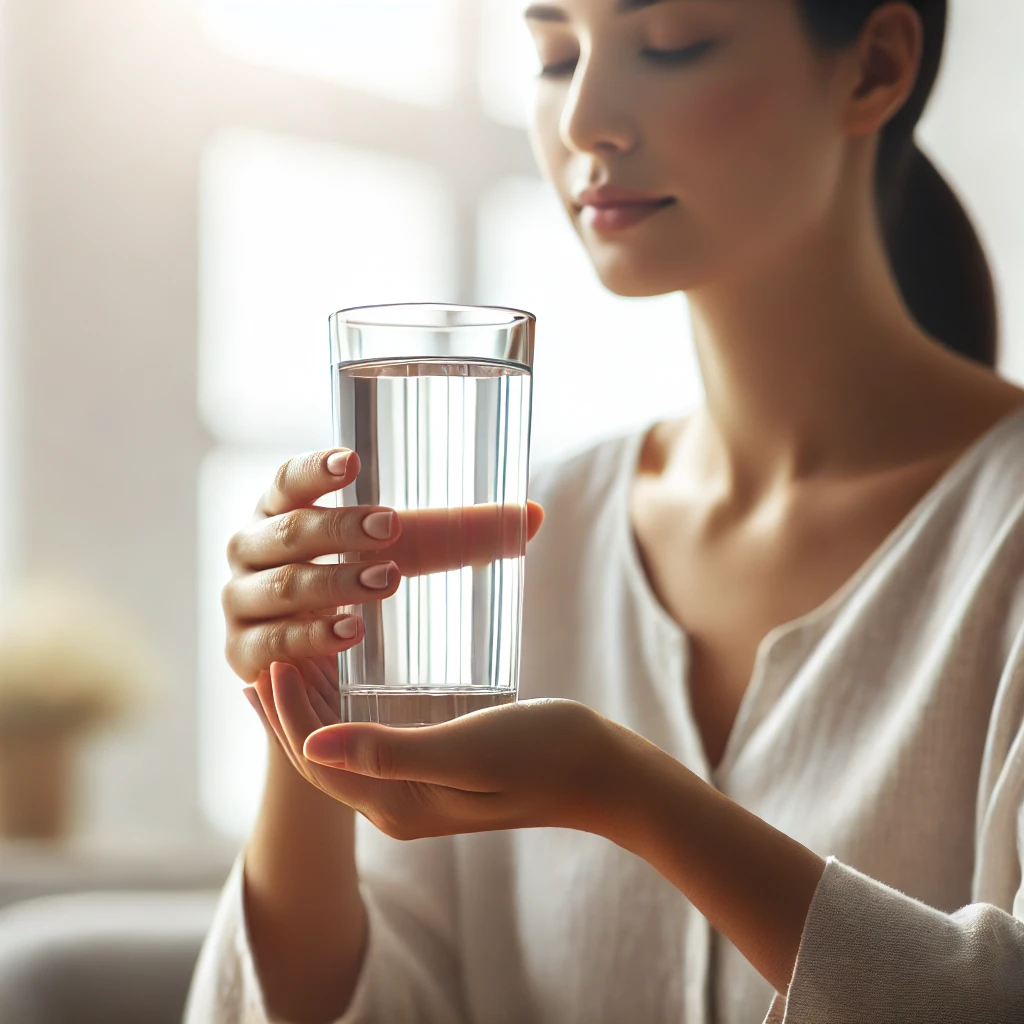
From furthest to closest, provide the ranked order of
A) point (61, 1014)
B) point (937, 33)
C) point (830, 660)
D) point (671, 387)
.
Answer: point (671, 387), point (61, 1014), point (937, 33), point (830, 660)

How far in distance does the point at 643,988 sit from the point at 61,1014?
2.06 ft

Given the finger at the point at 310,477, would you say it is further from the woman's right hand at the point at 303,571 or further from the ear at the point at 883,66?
the ear at the point at 883,66

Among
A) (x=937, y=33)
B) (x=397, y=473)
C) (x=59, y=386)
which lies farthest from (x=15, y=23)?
(x=397, y=473)

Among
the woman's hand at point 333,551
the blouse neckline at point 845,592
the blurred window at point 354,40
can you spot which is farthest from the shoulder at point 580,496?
the blurred window at point 354,40

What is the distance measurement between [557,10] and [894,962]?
0.82 meters

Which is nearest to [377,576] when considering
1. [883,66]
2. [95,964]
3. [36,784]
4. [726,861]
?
[726,861]

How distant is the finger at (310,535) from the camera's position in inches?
24.7

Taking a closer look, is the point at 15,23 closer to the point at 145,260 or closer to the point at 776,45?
the point at 145,260

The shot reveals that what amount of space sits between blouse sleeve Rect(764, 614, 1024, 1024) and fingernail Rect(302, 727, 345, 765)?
270 millimetres

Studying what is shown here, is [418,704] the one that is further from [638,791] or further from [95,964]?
[95,964]

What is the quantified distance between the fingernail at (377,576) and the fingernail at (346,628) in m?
0.03

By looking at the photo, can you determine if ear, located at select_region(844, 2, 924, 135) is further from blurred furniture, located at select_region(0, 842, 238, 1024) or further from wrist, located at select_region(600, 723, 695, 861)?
blurred furniture, located at select_region(0, 842, 238, 1024)

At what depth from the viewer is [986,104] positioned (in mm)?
1759

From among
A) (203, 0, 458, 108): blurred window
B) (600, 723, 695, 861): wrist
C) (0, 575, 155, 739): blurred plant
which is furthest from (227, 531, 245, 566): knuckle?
(203, 0, 458, 108): blurred window
